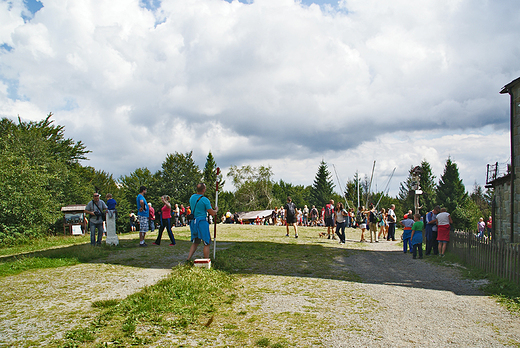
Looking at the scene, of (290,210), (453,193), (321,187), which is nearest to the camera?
(290,210)

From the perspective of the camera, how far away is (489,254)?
9219 millimetres

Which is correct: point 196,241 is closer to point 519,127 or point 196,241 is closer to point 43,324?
point 43,324

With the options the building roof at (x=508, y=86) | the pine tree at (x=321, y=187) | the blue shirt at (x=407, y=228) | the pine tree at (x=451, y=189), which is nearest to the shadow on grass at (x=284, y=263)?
the blue shirt at (x=407, y=228)

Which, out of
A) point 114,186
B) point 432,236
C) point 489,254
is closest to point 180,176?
point 114,186

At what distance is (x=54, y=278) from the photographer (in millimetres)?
6977

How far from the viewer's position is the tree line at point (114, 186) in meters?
17.3

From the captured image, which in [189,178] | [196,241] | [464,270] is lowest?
[464,270]

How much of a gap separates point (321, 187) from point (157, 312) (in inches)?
2970

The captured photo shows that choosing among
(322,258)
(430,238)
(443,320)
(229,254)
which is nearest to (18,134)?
(229,254)

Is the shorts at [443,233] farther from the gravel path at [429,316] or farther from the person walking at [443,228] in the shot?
the gravel path at [429,316]

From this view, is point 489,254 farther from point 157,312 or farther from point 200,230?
point 157,312

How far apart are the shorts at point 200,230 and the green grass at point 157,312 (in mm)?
1043

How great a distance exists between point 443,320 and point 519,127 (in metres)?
16.2

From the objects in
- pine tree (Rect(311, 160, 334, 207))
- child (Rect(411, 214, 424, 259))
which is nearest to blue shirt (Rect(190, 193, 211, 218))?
child (Rect(411, 214, 424, 259))
